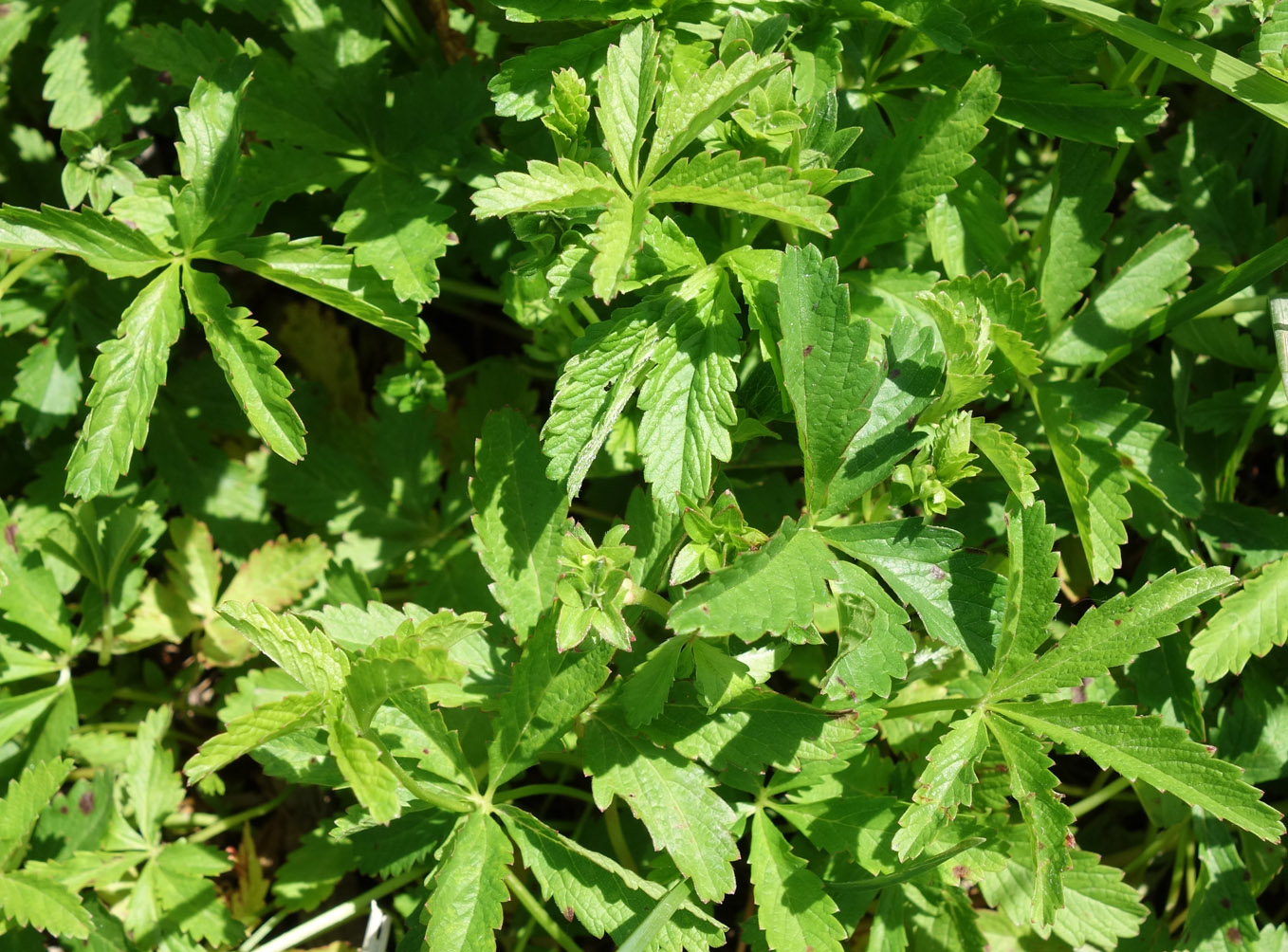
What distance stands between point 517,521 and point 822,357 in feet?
2.51

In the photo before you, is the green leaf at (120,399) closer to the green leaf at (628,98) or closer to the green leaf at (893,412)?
the green leaf at (628,98)

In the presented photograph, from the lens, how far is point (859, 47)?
7.84 feet

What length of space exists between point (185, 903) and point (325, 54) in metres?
2.27

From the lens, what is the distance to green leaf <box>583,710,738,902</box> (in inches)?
75.5

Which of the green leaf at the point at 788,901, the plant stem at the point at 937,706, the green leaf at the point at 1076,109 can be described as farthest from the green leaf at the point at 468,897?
the green leaf at the point at 1076,109

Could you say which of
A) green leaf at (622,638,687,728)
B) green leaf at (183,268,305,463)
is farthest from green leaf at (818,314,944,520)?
green leaf at (183,268,305,463)

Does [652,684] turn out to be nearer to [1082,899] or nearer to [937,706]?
[937,706]

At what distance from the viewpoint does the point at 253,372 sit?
2.14 meters

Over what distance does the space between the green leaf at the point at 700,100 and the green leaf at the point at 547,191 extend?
4.0 inches

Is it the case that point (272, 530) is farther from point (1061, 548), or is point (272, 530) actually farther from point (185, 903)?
point (1061, 548)

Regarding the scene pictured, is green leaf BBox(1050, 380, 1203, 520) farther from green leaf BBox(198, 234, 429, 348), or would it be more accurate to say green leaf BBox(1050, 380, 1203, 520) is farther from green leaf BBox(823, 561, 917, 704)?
green leaf BBox(198, 234, 429, 348)

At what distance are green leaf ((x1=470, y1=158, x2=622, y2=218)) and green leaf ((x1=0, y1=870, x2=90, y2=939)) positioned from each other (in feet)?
6.41

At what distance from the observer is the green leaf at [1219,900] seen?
232 cm

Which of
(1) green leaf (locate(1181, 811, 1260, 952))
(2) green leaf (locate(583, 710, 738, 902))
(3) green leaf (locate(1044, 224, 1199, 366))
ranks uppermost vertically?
(3) green leaf (locate(1044, 224, 1199, 366))
